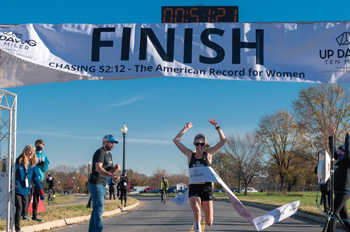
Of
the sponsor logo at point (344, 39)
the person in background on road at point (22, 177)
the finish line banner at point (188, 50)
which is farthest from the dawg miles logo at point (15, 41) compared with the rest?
the sponsor logo at point (344, 39)

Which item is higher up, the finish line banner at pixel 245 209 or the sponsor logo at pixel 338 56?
the sponsor logo at pixel 338 56

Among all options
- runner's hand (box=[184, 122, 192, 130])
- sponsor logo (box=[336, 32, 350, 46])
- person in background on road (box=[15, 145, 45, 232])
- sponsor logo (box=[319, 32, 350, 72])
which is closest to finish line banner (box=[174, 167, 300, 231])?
runner's hand (box=[184, 122, 192, 130])

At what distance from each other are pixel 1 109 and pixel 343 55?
6.93m

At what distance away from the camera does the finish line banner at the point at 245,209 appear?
277 inches

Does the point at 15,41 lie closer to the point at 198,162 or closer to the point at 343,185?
the point at 198,162

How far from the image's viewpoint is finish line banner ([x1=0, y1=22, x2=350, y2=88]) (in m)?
7.17

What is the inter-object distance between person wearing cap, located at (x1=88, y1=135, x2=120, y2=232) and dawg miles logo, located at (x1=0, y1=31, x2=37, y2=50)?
2184mm

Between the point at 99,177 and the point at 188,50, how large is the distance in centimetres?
286

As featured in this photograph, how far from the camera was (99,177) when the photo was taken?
7.85 meters

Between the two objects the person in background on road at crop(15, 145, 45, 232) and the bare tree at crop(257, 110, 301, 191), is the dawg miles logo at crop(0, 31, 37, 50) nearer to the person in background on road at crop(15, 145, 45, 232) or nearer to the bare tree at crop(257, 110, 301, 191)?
the person in background on road at crop(15, 145, 45, 232)

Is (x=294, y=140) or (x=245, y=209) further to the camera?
(x=294, y=140)

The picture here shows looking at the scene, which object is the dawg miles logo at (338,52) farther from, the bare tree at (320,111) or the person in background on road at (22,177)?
the bare tree at (320,111)

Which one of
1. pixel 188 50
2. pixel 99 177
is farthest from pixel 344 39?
pixel 99 177

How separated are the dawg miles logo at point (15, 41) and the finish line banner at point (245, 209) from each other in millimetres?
3655
